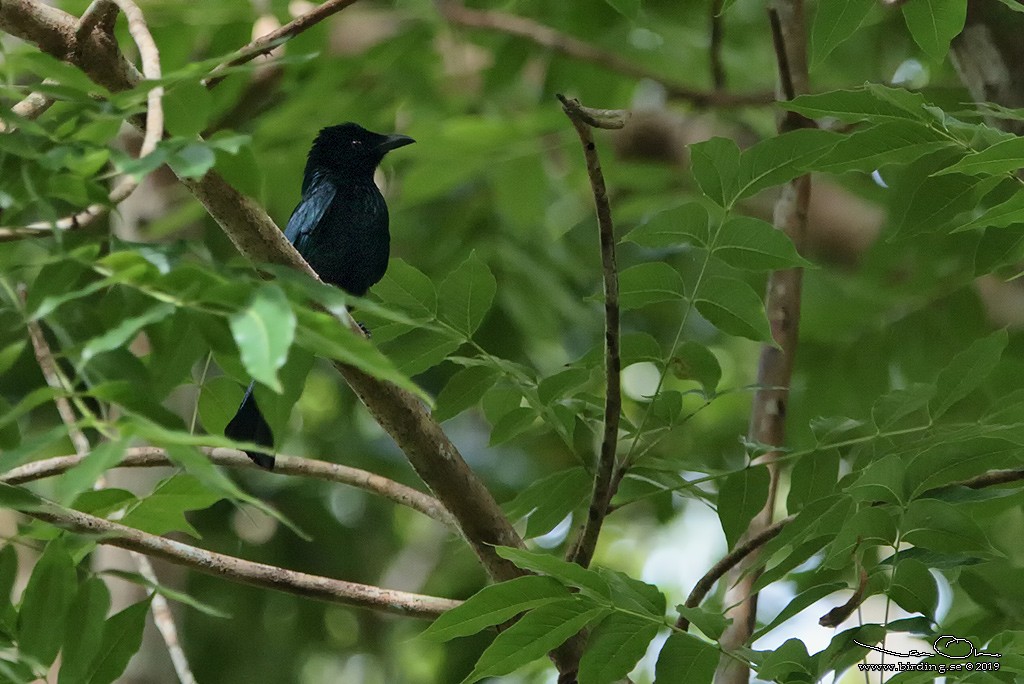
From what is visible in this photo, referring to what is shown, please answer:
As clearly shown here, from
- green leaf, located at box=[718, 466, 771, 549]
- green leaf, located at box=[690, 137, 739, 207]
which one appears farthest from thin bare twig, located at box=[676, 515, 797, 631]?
green leaf, located at box=[690, 137, 739, 207]

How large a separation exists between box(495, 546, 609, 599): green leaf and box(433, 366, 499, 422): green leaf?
Result: 0.50m

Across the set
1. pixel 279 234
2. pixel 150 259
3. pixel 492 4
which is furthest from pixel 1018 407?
pixel 492 4

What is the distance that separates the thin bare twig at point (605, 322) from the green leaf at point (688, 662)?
1.01 ft

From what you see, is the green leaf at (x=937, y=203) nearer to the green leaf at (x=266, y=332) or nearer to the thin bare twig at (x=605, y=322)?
the thin bare twig at (x=605, y=322)

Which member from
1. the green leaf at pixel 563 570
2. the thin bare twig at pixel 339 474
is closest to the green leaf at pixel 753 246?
the green leaf at pixel 563 570

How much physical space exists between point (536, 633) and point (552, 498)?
1.84ft

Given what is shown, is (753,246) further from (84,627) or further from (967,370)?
(84,627)

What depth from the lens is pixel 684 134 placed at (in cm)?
636

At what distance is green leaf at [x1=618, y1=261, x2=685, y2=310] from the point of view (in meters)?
2.43

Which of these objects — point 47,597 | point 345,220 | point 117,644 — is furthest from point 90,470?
point 345,220

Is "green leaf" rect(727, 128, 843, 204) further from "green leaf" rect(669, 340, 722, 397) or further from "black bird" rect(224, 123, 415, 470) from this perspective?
"black bird" rect(224, 123, 415, 470)

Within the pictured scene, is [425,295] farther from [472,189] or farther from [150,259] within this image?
[472,189]

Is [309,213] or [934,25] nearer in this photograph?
[934,25]

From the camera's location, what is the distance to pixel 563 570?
2.08 metres
